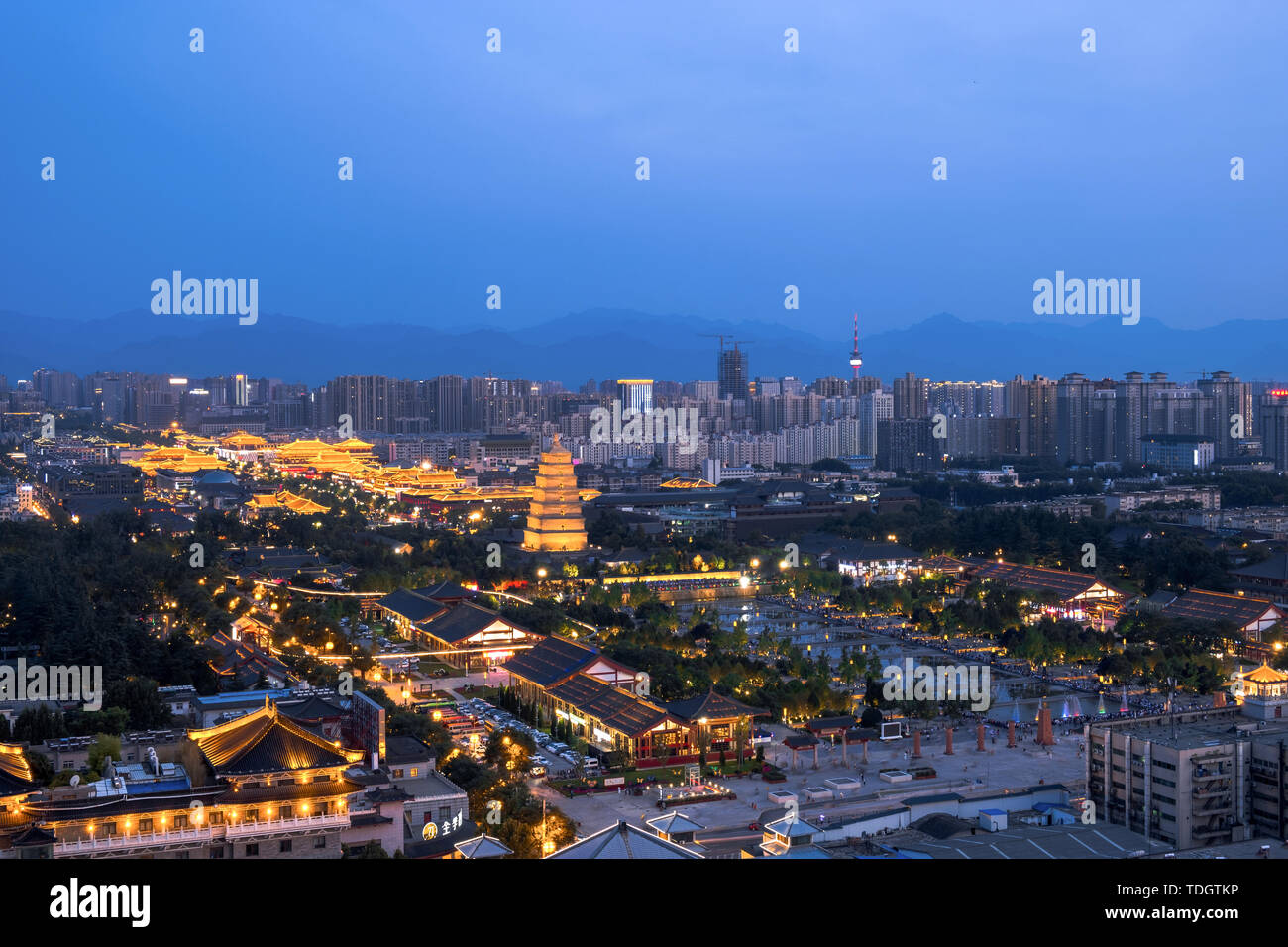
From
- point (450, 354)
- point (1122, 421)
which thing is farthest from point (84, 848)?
point (450, 354)

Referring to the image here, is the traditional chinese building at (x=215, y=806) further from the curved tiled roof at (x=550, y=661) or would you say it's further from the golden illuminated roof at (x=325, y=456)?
the golden illuminated roof at (x=325, y=456)

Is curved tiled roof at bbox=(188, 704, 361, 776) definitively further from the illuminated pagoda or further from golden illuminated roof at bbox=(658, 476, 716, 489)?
golden illuminated roof at bbox=(658, 476, 716, 489)

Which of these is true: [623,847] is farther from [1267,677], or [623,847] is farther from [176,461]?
[176,461]

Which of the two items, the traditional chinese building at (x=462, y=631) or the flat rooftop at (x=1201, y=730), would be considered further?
the traditional chinese building at (x=462, y=631)

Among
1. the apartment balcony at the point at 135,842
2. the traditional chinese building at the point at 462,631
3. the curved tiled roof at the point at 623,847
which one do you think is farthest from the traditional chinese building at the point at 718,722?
the curved tiled roof at the point at 623,847

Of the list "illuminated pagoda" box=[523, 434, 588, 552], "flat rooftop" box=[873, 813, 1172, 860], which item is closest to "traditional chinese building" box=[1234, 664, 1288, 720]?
"flat rooftop" box=[873, 813, 1172, 860]

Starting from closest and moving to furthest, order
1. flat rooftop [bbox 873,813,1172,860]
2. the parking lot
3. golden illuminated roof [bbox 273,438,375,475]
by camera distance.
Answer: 1. flat rooftop [bbox 873,813,1172,860]
2. the parking lot
3. golden illuminated roof [bbox 273,438,375,475]

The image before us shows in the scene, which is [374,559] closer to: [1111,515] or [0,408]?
[1111,515]

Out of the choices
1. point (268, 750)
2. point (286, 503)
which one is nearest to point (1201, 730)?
point (268, 750)

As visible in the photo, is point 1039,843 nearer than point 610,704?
Yes
